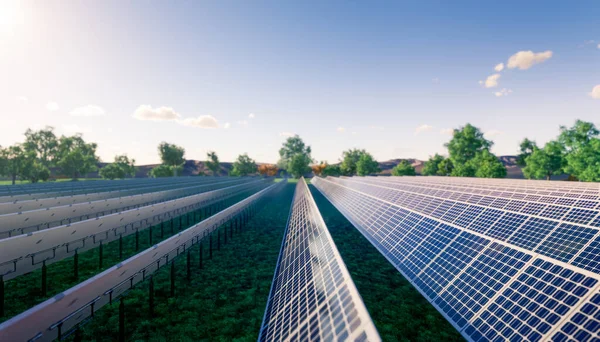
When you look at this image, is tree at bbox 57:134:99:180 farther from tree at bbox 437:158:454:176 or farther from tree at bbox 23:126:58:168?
tree at bbox 437:158:454:176

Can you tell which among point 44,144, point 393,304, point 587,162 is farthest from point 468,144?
point 44,144

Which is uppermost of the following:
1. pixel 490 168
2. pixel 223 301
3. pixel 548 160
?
pixel 548 160

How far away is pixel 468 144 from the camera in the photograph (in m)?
77.0

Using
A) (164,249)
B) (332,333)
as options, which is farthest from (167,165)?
(332,333)

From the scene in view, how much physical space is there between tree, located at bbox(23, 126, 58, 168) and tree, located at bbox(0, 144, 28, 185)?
36632 mm

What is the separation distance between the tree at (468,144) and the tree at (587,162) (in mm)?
25942

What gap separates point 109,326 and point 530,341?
32.3ft

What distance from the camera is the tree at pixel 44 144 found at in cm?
10894

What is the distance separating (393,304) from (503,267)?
4121 millimetres

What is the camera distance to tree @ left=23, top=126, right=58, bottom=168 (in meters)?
109

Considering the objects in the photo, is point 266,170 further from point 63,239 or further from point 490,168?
point 63,239

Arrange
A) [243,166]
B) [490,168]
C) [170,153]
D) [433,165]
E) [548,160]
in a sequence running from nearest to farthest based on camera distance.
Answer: [490,168], [548,160], [433,165], [170,153], [243,166]

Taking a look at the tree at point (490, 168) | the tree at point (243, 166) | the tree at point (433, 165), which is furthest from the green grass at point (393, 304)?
the tree at point (243, 166)

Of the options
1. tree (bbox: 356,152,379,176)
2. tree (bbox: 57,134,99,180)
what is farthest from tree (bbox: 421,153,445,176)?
tree (bbox: 57,134,99,180)
